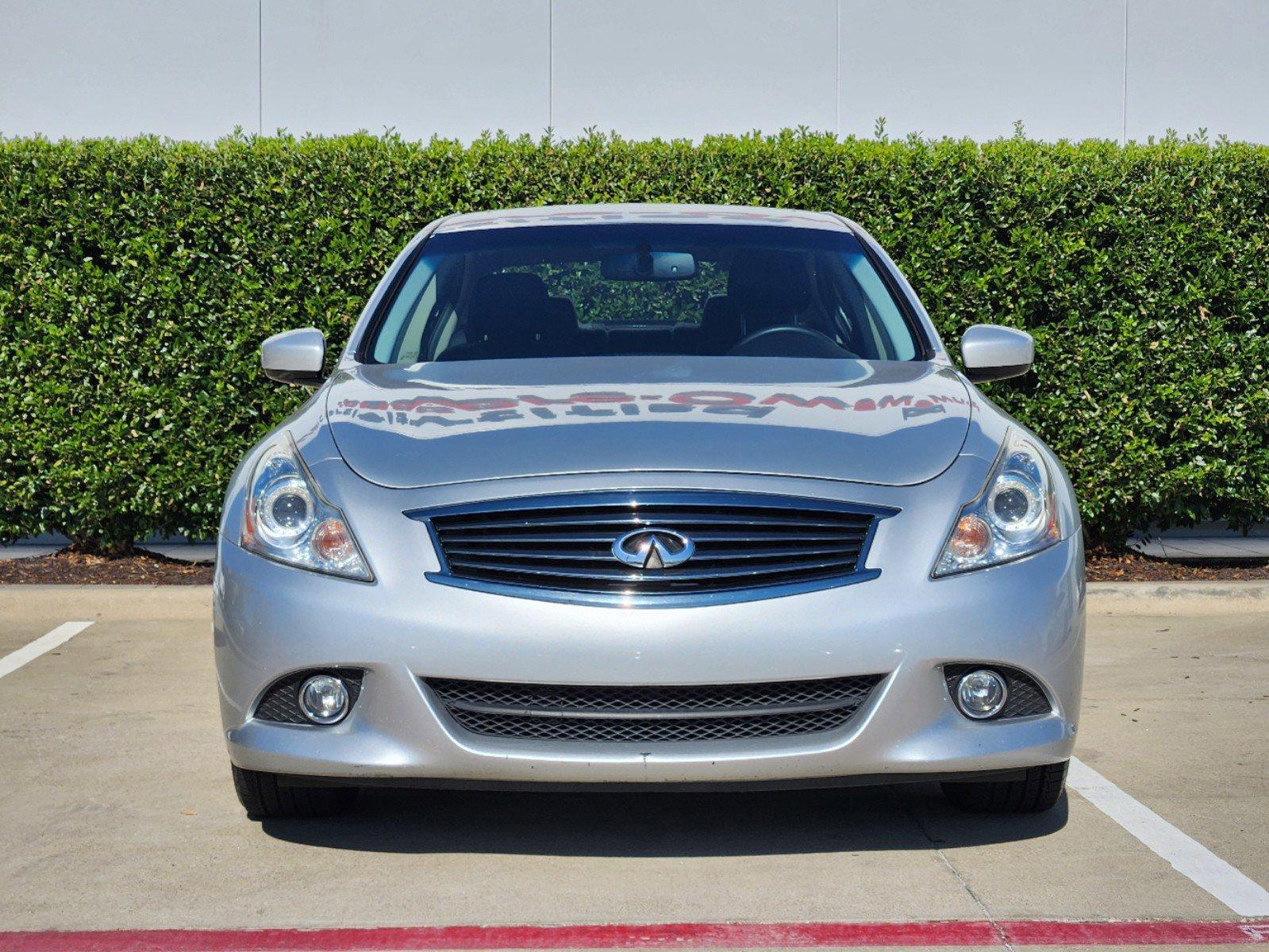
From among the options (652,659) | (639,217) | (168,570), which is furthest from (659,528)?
(168,570)

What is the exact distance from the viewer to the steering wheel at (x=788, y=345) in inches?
195

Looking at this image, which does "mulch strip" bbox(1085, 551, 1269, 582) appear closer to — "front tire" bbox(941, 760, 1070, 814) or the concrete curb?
the concrete curb

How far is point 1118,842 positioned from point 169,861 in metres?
2.30

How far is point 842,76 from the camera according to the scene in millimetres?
10953

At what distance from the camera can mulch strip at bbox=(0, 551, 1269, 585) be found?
27.8 ft

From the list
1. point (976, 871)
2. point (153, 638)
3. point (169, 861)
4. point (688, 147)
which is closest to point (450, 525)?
point (169, 861)

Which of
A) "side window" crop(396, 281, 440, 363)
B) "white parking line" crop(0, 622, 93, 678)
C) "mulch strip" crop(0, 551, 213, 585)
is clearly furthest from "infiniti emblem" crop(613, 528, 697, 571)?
"mulch strip" crop(0, 551, 213, 585)

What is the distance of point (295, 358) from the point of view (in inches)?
196

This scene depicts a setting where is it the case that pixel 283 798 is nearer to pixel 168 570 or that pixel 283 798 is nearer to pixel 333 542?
pixel 333 542

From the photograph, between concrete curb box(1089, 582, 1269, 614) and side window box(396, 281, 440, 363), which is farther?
concrete curb box(1089, 582, 1269, 614)

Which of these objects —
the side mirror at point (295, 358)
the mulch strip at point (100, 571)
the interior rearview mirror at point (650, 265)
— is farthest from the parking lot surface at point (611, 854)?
the mulch strip at point (100, 571)

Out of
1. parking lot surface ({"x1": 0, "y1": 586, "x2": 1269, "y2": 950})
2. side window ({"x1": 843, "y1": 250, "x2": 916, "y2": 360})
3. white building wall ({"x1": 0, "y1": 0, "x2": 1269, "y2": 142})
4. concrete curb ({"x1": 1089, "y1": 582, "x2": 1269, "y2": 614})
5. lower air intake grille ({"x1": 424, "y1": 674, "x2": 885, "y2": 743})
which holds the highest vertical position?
white building wall ({"x1": 0, "y1": 0, "x2": 1269, "y2": 142})

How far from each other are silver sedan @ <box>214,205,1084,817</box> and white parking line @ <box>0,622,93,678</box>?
117 inches

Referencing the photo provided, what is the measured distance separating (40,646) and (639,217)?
3328mm
